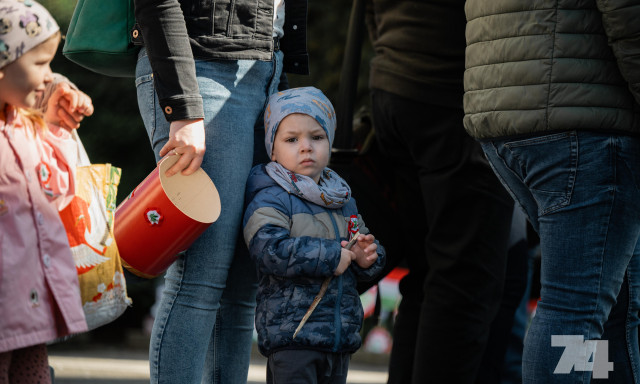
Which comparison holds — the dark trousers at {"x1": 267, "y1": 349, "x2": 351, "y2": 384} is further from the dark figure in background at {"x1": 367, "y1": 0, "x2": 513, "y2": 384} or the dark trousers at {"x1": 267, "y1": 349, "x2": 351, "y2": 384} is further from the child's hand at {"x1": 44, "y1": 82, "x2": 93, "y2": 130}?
the child's hand at {"x1": 44, "y1": 82, "x2": 93, "y2": 130}

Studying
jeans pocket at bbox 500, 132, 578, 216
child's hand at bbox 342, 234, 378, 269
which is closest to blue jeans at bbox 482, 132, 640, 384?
jeans pocket at bbox 500, 132, 578, 216

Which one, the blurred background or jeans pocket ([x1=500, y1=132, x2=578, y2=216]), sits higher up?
jeans pocket ([x1=500, y1=132, x2=578, y2=216])

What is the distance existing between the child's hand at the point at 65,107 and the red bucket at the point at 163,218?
0.30 metres

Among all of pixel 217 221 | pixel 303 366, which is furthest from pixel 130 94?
pixel 303 366

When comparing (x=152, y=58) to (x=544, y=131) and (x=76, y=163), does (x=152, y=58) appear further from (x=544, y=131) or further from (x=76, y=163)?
(x=544, y=131)

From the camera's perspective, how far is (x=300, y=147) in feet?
8.96

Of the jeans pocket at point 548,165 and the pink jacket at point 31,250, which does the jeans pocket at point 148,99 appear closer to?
the pink jacket at point 31,250

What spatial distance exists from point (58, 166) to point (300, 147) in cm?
82

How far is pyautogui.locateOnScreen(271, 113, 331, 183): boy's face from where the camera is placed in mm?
2717

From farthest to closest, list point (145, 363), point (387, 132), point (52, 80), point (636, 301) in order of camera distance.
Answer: point (145, 363) < point (387, 132) < point (636, 301) < point (52, 80)

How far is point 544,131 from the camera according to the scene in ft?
7.98

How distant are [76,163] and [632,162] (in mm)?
1462

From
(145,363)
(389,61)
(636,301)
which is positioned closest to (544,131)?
(636,301)

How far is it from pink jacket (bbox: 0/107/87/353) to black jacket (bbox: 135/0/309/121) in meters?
0.44
